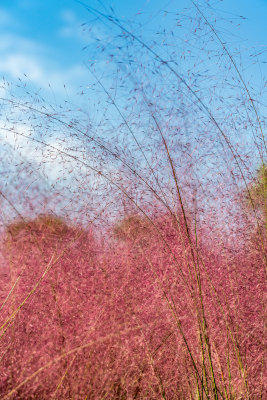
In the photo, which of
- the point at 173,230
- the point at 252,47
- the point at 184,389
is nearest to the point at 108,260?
the point at 173,230

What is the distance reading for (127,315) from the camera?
197cm

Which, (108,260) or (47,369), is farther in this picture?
(108,260)

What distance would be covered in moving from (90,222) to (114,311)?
53 centimetres

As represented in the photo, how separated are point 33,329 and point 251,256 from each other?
3.75ft

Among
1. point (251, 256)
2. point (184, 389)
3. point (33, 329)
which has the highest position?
point (251, 256)

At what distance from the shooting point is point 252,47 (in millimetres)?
2381

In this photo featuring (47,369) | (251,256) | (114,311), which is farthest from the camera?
(251,256)

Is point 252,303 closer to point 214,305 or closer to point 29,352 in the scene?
point 214,305

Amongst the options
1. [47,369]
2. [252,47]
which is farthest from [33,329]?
[252,47]

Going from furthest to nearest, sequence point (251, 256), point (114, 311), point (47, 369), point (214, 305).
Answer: point (251, 256)
point (214, 305)
point (114, 311)
point (47, 369)

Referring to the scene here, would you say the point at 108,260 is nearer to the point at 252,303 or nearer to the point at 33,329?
the point at 33,329

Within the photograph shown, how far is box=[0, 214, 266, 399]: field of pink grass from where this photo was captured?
185 centimetres

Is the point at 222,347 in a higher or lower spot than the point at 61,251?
lower

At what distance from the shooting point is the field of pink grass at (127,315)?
1852mm
